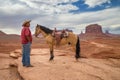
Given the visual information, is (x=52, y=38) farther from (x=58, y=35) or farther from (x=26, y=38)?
(x=26, y=38)

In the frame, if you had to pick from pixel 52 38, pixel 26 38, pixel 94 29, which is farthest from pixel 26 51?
pixel 94 29

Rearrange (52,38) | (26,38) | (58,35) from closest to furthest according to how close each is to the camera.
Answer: (26,38), (52,38), (58,35)

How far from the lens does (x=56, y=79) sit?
5.98 meters

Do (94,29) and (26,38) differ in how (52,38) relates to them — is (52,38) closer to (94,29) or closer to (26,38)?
(26,38)

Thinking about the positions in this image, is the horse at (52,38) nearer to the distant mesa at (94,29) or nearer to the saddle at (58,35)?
the saddle at (58,35)

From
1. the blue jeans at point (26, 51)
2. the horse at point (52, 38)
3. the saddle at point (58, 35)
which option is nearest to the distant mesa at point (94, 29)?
the horse at point (52, 38)

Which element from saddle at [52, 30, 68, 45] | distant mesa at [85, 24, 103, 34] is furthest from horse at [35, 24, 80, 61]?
distant mesa at [85, 24, 103, 34]

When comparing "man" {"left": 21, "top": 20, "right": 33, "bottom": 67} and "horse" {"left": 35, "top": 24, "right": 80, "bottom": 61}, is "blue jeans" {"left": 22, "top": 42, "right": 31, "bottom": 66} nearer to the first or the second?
"man" {"left": 21, "top": 20, "right": 33, "bottom": 67}

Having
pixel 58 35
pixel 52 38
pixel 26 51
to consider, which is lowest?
pixel 26 51

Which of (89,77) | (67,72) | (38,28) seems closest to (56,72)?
(67,72)

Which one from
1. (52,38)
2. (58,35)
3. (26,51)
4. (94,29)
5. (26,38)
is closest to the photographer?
(26,38)

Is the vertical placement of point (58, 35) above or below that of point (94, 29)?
below

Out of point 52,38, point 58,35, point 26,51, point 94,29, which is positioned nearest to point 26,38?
point 26,51

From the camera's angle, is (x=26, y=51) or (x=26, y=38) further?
(x=26, y=51)
